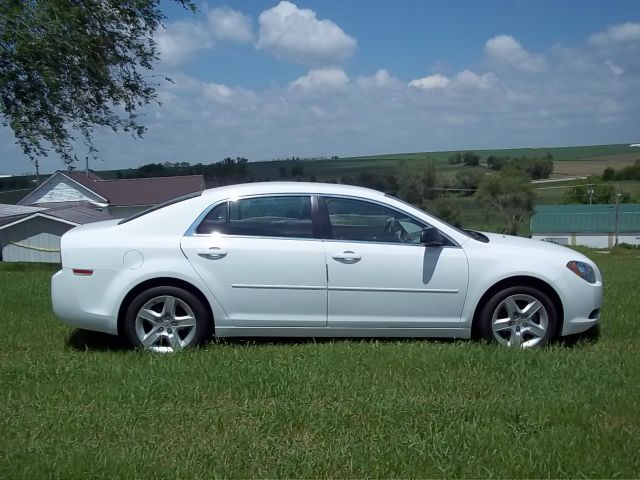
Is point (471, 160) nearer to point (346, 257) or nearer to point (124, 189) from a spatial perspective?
point (124, 189)

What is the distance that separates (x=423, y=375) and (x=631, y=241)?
206 feet

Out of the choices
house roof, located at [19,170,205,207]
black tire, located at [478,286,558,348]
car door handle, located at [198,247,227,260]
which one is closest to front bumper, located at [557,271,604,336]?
black tire, located at [478,286,558,348]

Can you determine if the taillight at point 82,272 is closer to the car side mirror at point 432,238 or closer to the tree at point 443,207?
the car side mirror at point 432,238

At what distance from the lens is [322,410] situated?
163 inches

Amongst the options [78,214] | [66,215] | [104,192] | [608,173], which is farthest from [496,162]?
[66,215]

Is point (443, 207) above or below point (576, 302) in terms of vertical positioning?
below

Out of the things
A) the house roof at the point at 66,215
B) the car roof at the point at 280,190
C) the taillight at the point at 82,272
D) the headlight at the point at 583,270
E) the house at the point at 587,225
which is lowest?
the house at the point at 587,225

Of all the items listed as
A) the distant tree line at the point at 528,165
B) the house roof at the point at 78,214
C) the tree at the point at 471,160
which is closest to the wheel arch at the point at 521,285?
the house roof at the point at 78,214

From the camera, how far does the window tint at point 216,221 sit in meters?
5.78

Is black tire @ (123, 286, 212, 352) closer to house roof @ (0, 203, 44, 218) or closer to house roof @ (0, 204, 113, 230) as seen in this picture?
house roof @ (0, 204, 113, 230)

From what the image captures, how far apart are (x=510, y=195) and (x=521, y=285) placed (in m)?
45.9

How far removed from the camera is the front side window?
19.0 feet

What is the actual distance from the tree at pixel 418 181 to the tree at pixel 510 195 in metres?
9.98

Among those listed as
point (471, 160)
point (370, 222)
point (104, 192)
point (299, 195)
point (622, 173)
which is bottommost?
point (104, 192)
